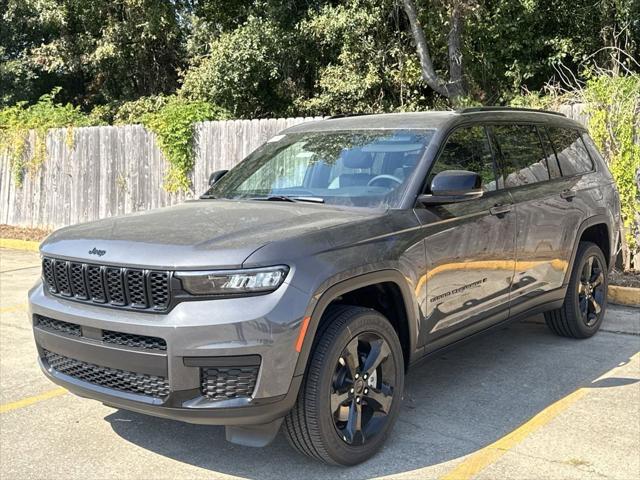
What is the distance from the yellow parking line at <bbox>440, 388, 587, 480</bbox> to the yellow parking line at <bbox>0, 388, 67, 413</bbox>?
2861 mm

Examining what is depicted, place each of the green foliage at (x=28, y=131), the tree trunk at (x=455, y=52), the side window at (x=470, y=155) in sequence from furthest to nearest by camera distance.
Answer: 1. the green foliage at (x=28, y=131)
2. the tree trunk at (x=455, y=52)
3. the side window at (x=470, y=155)

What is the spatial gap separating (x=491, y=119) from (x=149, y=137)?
8.32 metres

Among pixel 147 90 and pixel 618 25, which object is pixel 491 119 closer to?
pixel 618 25

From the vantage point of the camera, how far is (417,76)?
49.7 feet

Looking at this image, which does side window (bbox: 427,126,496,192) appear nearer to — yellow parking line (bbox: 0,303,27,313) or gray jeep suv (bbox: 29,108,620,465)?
gray jeep suv (bbox: 29,108,620,465)

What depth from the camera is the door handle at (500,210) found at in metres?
4.76

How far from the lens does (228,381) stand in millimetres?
3285

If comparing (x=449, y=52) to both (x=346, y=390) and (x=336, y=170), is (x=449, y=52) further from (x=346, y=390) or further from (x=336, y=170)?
(x=346, y=390)

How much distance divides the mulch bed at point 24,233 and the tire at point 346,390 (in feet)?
34.3

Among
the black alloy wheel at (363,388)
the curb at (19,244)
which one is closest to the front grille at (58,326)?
the black alloy wheel at (363,388)

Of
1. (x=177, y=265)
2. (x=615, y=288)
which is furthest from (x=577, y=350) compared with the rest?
(x=177, y=265)

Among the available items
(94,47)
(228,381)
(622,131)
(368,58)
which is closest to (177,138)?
(368,58)

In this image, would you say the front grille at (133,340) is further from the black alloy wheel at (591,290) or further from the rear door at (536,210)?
the black alloy wheel at (591,290)

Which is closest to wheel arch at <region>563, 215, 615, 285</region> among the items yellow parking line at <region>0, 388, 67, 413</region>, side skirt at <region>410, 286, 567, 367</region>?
side skirt at <region>410, 286, 567, 367</region>
